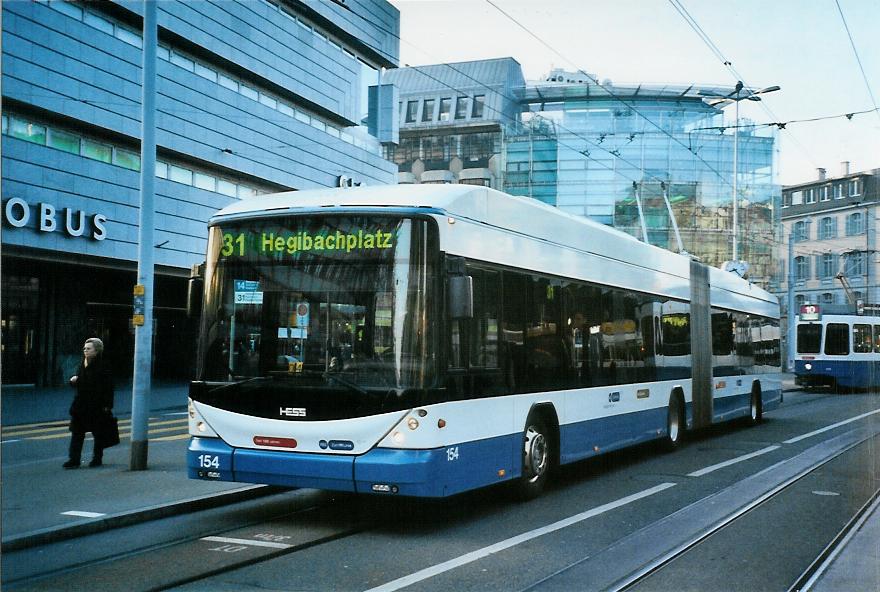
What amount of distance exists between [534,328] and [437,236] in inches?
86.1

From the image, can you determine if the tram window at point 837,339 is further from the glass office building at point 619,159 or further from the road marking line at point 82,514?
the road marking line at point 82,514

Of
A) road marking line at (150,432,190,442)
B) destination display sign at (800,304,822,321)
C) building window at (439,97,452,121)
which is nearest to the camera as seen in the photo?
road marking line at (150,432,190,442)

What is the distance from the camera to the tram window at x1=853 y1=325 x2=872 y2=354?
116ft

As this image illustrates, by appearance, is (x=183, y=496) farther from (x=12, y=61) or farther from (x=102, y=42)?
(x=102, y=42)

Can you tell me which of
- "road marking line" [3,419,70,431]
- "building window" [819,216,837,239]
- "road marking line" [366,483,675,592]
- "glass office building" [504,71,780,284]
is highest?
"glass office building" [504,71,780,284]

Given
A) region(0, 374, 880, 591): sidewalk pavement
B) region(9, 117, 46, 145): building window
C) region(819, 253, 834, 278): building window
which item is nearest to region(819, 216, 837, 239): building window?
region(819, 253, 834, 278): building window

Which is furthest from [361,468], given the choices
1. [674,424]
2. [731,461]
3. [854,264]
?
[854,264]

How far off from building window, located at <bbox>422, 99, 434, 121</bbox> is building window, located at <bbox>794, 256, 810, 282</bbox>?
81.1 ft

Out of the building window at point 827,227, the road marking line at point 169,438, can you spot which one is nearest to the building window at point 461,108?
the building window at point 827,227

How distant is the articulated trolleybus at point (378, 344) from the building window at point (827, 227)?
32.0 metres

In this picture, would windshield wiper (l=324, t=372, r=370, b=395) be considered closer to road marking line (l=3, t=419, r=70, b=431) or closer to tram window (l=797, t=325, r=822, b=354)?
road marking line (l=3, t=419, r=70, b=431)

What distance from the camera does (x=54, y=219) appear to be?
24859mm

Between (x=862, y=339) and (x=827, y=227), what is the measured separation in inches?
249

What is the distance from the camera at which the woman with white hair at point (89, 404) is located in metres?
11.0
